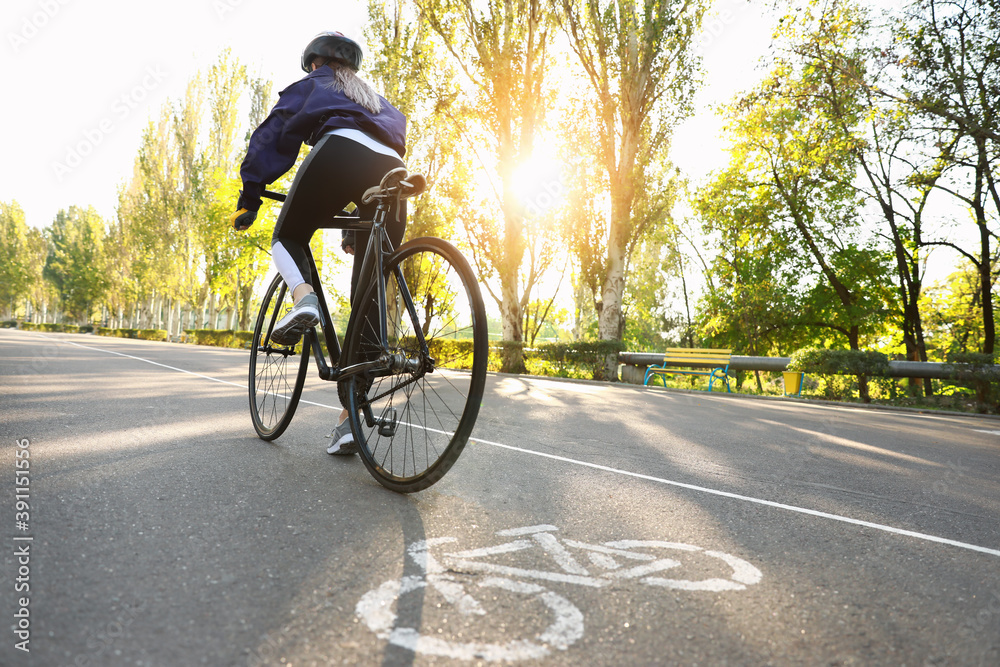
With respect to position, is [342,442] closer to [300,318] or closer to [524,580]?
[300,318]

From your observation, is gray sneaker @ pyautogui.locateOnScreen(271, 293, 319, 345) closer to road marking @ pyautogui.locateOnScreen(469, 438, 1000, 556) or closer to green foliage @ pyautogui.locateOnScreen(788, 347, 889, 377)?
road marking @ pyautogui.locateOnScreen(469, 438, 1000, 556)

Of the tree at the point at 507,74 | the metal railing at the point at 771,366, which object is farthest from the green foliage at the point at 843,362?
the tree at the point at 507,74

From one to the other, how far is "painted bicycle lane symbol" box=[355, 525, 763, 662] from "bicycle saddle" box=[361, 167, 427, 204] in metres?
1.68

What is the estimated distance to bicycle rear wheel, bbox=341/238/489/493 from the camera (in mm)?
2492

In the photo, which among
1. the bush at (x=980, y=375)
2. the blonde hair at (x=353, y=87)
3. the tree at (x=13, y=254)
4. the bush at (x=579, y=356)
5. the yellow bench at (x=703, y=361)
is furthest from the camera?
the tree at (x=13, y=254)

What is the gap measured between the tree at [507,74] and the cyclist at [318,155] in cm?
1536

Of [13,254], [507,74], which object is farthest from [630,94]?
[13,254]

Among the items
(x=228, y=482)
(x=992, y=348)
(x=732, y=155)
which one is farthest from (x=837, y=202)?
(x=228, y=482)

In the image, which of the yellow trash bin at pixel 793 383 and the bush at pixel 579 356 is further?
the bush at pixel 579 356

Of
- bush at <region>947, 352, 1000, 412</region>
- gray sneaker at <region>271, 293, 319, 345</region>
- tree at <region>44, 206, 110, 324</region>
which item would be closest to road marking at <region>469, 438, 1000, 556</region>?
gray sneaker at <region>271, 293, 319, 345</region>

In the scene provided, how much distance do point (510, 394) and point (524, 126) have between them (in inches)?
509

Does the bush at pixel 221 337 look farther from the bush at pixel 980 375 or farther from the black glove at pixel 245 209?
the black glove at pixel 245 209

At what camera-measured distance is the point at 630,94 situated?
1692cm

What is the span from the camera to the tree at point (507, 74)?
18.1 m
